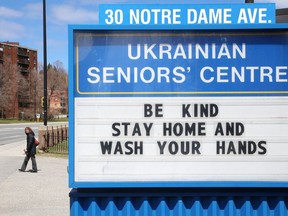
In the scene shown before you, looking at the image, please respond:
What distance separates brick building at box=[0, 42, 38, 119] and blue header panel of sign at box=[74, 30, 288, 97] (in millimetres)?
71291

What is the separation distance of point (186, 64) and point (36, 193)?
619 cm

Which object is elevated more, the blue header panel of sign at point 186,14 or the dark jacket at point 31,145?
the blue header panel of sign at point 186,14

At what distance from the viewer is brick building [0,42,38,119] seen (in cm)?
7369

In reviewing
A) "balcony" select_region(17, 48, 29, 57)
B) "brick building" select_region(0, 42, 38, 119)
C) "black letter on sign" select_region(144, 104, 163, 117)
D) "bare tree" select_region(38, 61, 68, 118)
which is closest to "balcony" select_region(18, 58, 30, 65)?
"brick building" select_region(0, 42, 38, 119)

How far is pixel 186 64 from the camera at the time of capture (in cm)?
374

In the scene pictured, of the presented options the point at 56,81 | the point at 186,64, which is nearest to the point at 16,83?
the point at 56,81

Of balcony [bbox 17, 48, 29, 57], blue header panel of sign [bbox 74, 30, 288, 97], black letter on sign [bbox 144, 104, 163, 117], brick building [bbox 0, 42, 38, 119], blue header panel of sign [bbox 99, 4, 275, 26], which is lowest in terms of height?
black letter on sign [bbox 144, 104, 163, 117]

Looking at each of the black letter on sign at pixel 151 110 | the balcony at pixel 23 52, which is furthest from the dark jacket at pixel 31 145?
the balcony at pixel 23 52

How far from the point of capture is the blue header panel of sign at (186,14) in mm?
4492

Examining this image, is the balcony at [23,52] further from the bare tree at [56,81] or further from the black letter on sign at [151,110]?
the black letter on sign at [151,110]

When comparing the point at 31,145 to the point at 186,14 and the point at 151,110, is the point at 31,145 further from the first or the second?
the point at 151,110

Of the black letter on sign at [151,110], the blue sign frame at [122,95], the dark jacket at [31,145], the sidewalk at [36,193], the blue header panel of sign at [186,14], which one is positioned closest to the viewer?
the blue sign frame at [122,95]

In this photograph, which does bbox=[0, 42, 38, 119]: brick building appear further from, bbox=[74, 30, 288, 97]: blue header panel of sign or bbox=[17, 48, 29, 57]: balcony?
bbox=[74, 30, 288, 97]: blue header panel of sign

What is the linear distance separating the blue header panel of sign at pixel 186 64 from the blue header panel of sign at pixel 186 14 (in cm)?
82
